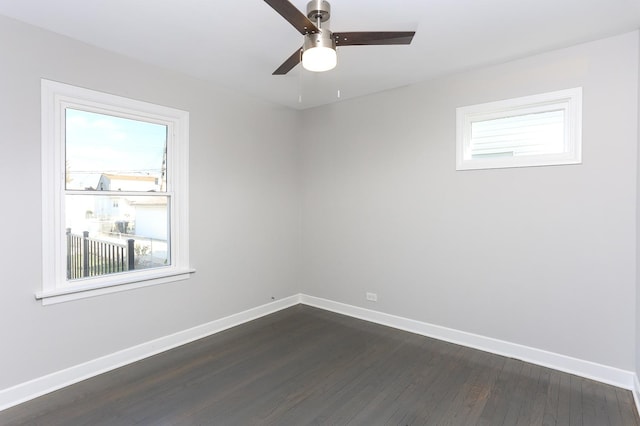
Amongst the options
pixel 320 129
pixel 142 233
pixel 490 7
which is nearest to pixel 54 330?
pixel 142 233

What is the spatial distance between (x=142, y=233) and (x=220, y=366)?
142 cm

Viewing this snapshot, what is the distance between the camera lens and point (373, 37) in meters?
1.90

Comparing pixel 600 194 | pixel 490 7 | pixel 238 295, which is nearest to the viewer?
pixel 490 7

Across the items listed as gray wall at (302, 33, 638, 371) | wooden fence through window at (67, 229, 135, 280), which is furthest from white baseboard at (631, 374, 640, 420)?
wooden fence through window at (67, 229, 135, 280)

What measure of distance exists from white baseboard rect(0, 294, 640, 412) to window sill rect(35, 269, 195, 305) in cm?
53

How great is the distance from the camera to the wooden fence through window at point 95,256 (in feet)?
8.62

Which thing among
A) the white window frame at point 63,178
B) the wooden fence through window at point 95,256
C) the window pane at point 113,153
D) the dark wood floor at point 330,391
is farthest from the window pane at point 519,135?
the wooden fence through window at point 95,256

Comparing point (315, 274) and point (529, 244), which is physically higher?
point (529, 244)

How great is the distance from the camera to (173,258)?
3281 mm

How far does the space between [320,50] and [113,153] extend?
7.08 feet

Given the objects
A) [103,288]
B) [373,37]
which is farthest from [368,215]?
[103,288]

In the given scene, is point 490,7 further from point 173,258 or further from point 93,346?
point 93,346

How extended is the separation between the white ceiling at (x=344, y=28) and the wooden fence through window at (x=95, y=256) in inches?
61.8

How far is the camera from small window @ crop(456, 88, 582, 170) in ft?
8.84
